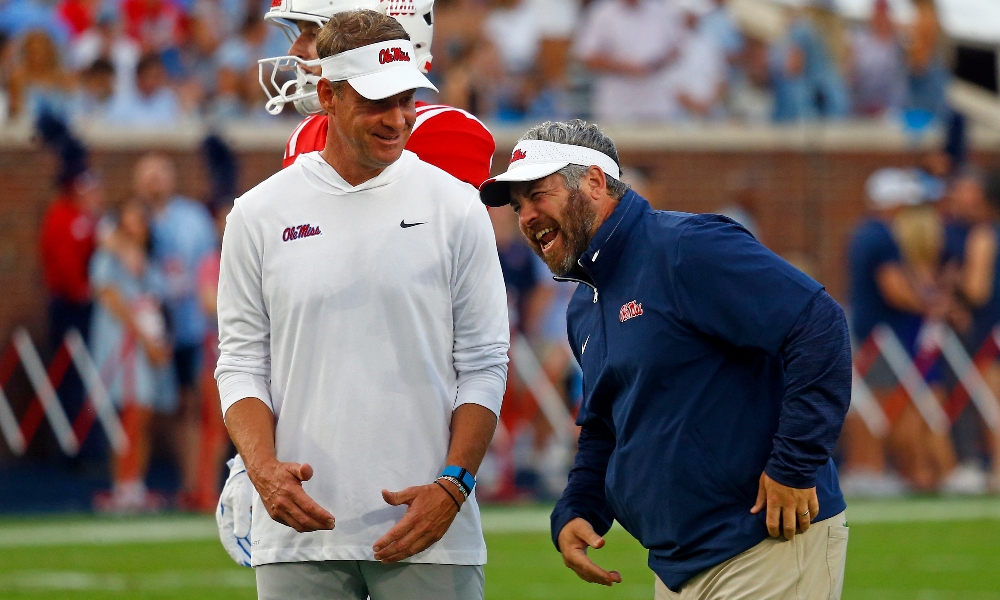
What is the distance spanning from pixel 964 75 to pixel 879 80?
8.69 ft

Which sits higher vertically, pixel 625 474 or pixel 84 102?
pixel 625 474

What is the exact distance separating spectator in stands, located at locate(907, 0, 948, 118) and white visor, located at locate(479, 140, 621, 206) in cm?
1422

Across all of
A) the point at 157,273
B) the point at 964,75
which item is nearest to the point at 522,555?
the point at 157,273

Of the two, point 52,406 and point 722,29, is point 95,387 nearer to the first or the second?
point 52,406

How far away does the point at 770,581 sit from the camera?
404 centimetres

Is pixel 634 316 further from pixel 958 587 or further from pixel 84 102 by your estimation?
pixel 84 102

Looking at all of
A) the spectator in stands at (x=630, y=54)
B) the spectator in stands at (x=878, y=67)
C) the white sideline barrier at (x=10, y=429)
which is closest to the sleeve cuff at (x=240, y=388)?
the white sideline barrier at (x=10, y=429)

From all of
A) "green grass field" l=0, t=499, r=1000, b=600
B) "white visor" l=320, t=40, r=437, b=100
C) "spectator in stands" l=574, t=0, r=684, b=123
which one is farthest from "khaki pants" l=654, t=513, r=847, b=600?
"spectator in stands" l=574, t=0, r=684, b=123

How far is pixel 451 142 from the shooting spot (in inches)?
175

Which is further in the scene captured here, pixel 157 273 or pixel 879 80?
pixel 879 80

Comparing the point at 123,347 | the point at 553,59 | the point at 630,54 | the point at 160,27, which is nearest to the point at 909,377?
the point at 630,54

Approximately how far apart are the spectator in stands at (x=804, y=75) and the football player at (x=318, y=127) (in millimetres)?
12973

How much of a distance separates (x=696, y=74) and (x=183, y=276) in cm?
689

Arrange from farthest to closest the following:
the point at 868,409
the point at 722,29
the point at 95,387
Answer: the point at 722,29 → the point at 868,409 → the point at 95,387
